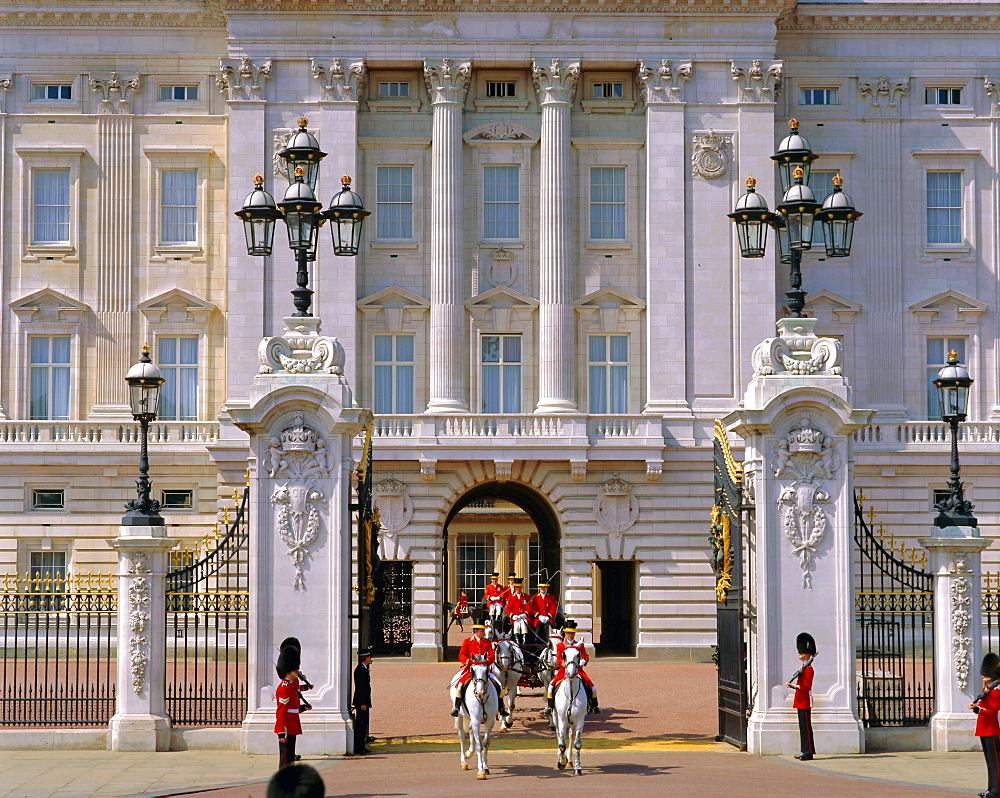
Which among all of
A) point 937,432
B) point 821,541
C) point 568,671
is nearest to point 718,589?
point 821,541

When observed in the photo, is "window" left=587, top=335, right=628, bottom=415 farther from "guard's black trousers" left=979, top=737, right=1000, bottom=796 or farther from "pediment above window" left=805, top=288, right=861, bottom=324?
"guard's black trousers" left=979, top=737, right=1000, bottom=796

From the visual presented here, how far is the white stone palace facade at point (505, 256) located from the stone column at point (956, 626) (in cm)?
2030

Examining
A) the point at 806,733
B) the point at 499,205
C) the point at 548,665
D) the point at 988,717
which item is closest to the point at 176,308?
the point at 499,205

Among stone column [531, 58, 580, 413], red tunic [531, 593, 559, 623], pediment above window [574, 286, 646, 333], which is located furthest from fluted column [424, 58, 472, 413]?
red tunic [531, 593, 559, 623]

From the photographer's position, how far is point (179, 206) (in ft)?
147

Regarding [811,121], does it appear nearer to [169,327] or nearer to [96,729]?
[169,327]

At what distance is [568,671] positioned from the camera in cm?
1936

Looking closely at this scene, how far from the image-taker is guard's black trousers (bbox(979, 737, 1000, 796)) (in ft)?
56.6

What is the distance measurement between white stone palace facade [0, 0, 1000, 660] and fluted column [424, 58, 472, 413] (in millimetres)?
90

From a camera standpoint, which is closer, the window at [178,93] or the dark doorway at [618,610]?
the dark doorway at [618,610]

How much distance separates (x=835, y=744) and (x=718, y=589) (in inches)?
109

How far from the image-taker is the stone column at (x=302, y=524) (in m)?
20.7

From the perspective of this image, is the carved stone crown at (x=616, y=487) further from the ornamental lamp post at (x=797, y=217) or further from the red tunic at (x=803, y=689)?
the red tunic at (x=803, y=689)

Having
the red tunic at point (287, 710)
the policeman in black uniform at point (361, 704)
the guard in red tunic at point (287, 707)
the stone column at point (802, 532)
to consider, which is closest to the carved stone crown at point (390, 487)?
the policeman in black uniform at point (361, 704)
